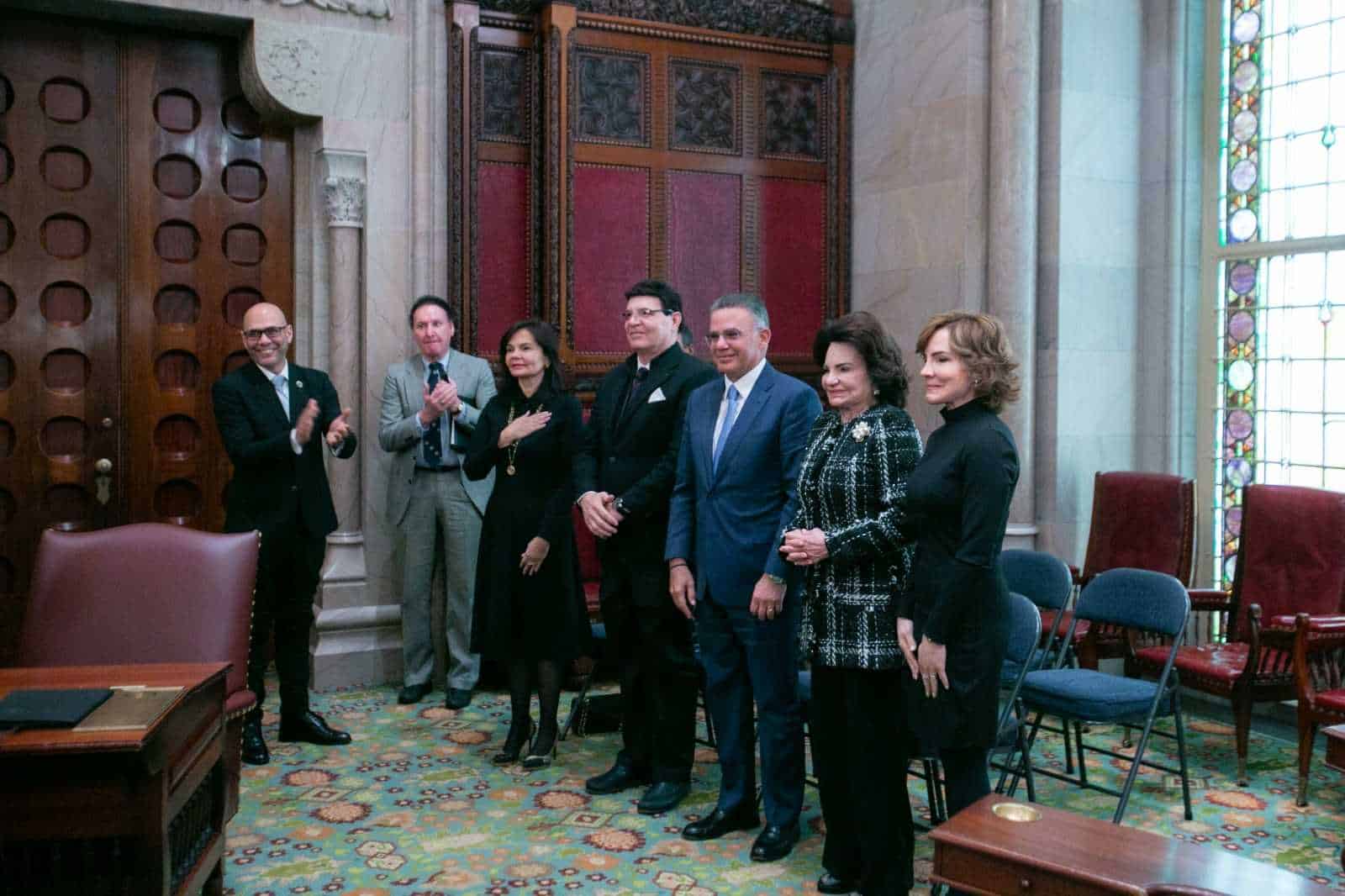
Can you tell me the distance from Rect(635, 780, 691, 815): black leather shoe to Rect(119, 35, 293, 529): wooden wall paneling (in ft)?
9.73

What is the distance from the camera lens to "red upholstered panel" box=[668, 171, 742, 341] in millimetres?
6883

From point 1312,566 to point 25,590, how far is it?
5786 mm

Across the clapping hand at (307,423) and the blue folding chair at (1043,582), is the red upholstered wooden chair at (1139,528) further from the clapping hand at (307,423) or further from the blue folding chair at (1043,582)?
the clapping hand at (307,423)

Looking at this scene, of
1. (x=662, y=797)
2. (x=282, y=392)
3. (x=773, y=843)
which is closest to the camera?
(x=773, y=843)

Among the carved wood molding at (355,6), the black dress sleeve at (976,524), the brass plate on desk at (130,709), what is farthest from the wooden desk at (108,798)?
the carved wood molding at (355,6)

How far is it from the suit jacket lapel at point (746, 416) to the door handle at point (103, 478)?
133 inches

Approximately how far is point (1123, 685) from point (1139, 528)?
5.95 ft

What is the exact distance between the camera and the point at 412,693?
593cm

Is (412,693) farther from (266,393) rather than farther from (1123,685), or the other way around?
(1123,685)

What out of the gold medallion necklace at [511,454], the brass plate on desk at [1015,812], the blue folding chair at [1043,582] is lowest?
the brass plate on desk at [1015,812]

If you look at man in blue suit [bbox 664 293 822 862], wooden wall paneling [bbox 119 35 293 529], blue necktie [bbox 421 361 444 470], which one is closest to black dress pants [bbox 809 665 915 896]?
man in blue suit [bbox 664 293 822 862]

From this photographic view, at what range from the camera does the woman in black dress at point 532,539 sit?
483cm

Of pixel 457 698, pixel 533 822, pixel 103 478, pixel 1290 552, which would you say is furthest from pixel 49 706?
pixel 1290 552

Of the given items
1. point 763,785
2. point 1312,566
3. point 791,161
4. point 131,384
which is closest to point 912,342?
point 791,161
